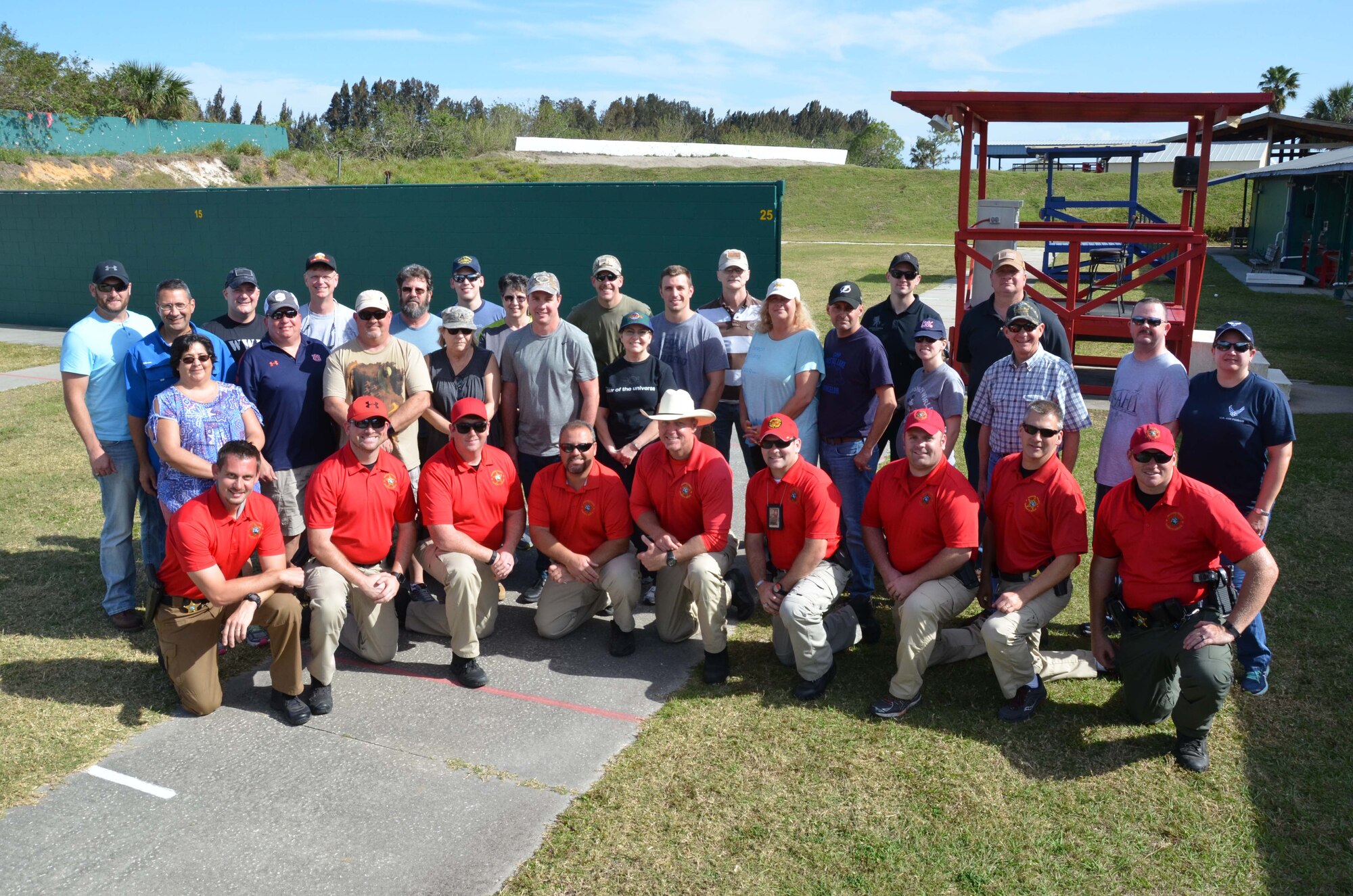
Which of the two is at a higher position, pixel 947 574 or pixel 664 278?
pixel 664 278

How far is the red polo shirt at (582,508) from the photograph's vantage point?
5.22 metres

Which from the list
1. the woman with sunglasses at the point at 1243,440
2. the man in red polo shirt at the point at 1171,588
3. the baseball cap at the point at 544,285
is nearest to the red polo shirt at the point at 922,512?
the man in red polo shirt at the point at 1171,588

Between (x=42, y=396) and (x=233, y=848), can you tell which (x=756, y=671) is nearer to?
Answer: (x=233, y=848)

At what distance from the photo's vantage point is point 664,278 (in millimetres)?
5883

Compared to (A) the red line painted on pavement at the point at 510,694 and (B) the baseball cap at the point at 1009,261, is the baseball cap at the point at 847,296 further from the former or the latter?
(A) the red line painted on pavement at the point at 510,694

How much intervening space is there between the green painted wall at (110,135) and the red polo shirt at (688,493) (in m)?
34.4

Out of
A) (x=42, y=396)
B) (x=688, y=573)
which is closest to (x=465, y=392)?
(x=688, y=573)

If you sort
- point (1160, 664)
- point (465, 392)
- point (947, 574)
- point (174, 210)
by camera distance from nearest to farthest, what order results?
point (1160, 664)
point (947, 574)
point (465, 392)
point (174, 210)

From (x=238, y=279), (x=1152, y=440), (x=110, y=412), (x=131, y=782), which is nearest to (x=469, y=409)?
(x=238, y=279)

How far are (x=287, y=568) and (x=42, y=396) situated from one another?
28.4 ft

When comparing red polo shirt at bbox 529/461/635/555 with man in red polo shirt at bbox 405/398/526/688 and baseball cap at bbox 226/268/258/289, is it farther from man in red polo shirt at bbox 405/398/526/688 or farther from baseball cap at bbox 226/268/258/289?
baseball cap at bbox 226/268/258/289

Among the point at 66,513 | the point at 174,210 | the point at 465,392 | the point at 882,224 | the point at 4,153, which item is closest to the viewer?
the point at 465,392

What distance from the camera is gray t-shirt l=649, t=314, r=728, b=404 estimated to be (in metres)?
5.86

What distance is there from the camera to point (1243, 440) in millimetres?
4539
